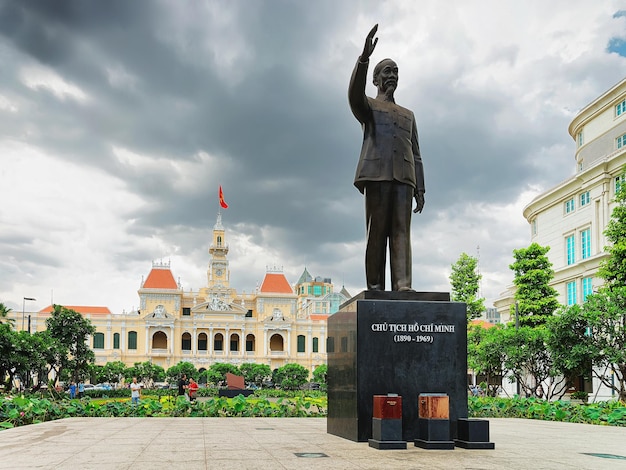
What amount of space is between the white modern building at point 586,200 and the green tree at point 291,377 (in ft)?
87.5

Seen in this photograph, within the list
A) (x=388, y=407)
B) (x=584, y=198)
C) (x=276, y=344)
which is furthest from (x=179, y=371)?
(x=388, y=407)

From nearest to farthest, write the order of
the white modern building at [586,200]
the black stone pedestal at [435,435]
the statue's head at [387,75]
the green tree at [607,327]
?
the black stone pedestal at [435,435]
the statue's head at [387,75]
the green tree at [607,327]
the white modern building at [586,200]

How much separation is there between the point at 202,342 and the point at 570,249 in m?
55.1

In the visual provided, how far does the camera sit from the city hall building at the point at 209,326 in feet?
267

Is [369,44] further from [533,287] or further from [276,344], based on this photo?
[276,344]

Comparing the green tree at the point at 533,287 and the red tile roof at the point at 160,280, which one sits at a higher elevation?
the red tile roof at the point at 160,280

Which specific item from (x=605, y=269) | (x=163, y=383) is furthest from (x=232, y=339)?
(x=605, y=269)

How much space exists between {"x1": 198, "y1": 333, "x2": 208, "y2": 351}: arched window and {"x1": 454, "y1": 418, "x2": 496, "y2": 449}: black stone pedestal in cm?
8157

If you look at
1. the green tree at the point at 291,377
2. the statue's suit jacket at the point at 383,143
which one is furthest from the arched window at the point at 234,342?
the statue's suit jacket at the point at 383,143

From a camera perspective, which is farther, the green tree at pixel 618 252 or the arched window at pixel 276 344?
the arched window at pixel 276 344

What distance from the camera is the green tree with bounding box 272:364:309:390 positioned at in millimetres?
61969

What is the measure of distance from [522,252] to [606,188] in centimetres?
616

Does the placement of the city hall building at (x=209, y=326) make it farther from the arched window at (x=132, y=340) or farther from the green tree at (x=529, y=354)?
the green tree at (x=529, y=354)

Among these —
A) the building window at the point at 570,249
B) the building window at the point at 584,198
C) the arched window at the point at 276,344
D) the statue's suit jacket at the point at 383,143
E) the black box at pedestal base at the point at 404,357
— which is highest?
the building window at the point at 584,198
